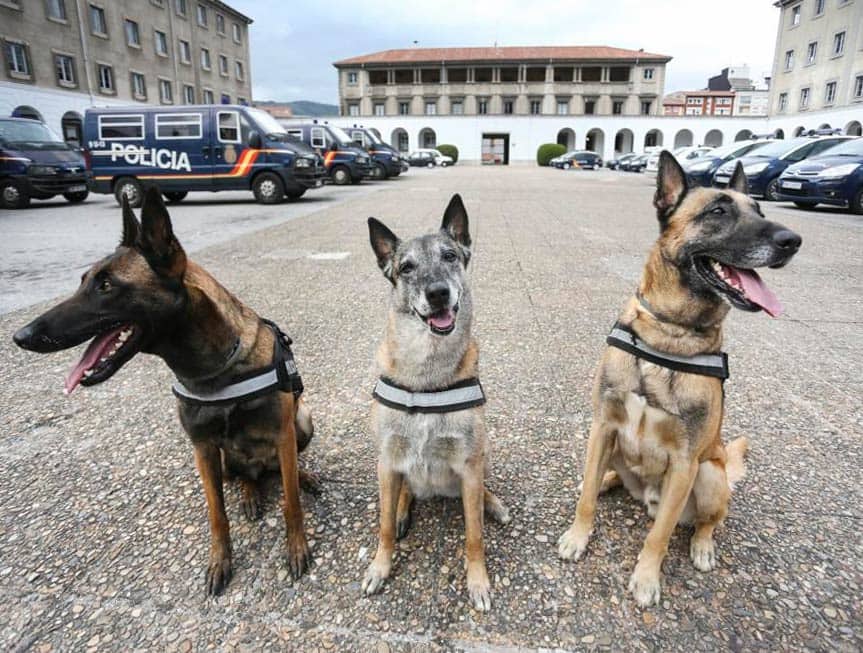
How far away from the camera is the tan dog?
1.93 m

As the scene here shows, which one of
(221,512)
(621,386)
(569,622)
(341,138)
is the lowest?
(569,622)

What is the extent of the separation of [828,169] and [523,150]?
5088 centimetres

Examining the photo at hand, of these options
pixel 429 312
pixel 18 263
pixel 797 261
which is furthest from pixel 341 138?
pixel 429 312

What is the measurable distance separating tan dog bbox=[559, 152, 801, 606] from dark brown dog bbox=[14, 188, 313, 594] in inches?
54.7

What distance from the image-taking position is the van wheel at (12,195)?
1375 centimetres

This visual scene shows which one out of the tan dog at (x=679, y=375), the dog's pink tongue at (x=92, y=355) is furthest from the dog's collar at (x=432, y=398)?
the dog's pink tongue at (x=92, y=355)

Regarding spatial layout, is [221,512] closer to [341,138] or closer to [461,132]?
[341,138]

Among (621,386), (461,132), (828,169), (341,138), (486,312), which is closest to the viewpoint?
(621,386)

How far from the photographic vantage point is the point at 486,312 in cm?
530

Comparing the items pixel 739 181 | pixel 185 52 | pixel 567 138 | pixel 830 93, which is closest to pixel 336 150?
pixel 739 181

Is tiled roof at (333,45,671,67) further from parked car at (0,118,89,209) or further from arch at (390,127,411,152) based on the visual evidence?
parked car at (0,118,89,209)

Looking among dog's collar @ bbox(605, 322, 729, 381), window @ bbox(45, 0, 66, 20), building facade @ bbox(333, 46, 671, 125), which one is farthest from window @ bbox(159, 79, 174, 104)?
dog's collar @ bbox(605, 322, 729, 381)

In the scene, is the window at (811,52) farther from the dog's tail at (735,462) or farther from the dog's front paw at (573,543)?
the dog's front paw at (573,543)

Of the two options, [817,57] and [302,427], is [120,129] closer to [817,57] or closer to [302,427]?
[302,427]
